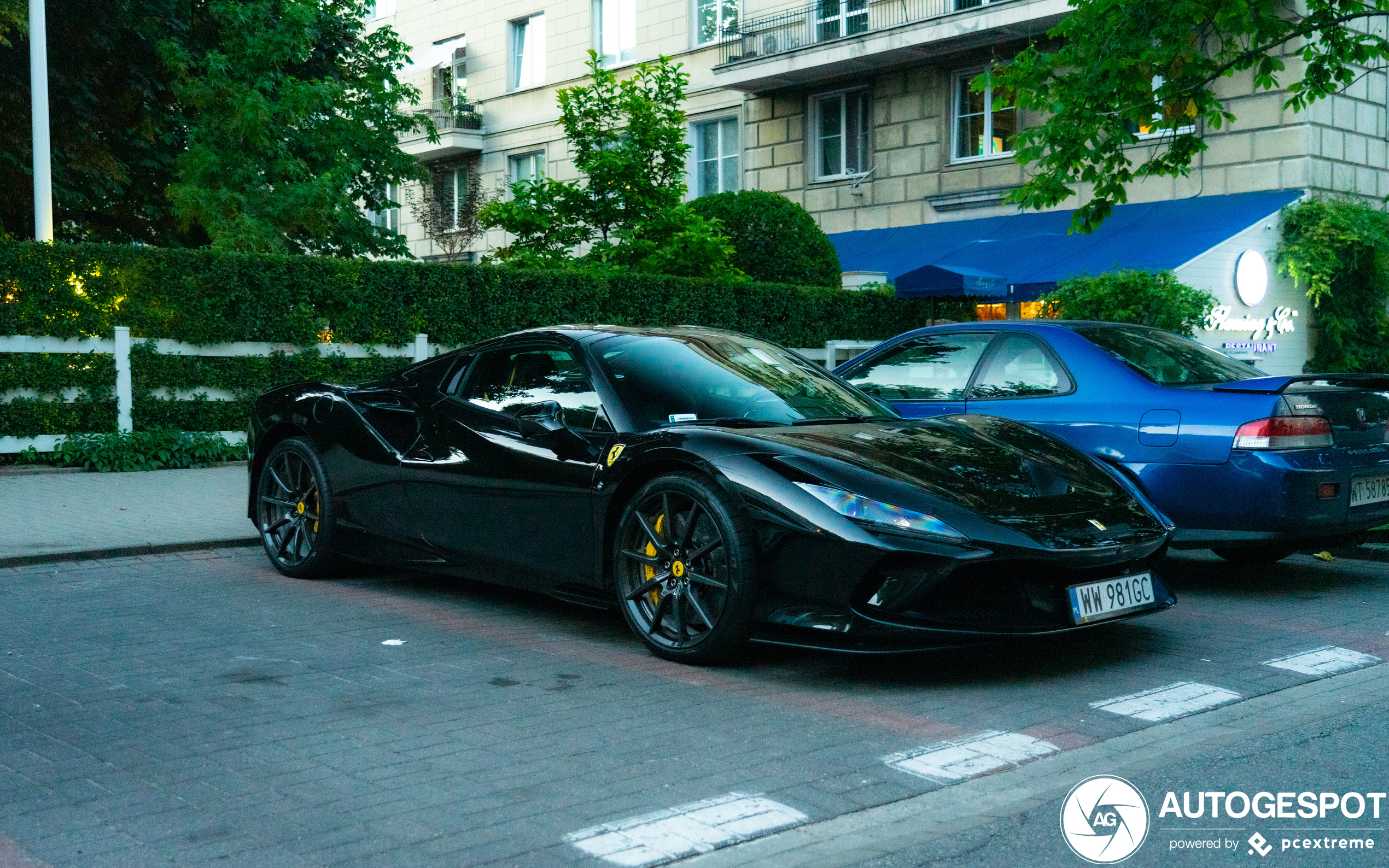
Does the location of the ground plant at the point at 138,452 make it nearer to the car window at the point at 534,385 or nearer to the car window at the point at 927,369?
the car window at the point at 534,385

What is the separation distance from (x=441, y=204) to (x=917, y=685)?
28318 mm

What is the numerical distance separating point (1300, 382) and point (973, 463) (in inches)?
99.9

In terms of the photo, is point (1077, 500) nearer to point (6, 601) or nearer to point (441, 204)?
point (6, 601)

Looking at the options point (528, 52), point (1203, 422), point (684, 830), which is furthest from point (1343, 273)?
point (528, 52)

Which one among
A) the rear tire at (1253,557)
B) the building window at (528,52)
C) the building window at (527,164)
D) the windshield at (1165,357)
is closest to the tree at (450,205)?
the building window at (527,164)

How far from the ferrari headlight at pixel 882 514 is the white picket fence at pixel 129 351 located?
28.3ft

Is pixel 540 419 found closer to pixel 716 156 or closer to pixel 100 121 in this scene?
pixel 100 121

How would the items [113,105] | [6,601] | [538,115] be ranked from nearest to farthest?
Result: [6,601], [113,105], [538,115]

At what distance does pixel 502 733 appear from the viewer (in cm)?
438

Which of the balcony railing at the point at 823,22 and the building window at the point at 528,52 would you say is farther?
the building window at the point at 528,52

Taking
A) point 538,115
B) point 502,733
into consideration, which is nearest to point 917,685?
point 502,733

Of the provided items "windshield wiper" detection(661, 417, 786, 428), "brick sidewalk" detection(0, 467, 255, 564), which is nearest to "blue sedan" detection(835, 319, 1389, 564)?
"windshield wiper" detection(661, 417, 786, 428)

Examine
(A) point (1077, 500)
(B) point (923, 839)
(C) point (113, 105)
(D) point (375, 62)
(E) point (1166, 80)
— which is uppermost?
(D) point (375, 62)

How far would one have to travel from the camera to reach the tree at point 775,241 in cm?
2006
